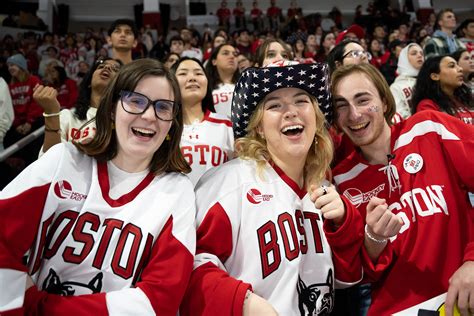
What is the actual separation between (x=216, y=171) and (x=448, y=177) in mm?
980

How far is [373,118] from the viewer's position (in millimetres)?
2051

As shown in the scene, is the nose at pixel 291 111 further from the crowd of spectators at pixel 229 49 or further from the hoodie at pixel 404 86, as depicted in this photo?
the hoodie at pixel 404 86

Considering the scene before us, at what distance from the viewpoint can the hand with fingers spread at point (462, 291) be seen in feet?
5.35

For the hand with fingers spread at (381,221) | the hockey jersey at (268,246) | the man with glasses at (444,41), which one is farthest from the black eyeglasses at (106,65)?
the man with glasses at (444,41)

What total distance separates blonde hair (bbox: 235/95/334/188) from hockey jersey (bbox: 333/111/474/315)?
0.65 ft

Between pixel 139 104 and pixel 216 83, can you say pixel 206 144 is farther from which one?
pixel 216 83

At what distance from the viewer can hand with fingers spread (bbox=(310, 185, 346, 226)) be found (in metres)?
1.69

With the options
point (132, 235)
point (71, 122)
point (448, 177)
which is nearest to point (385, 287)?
point (448, 177)

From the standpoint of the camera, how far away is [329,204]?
5.59ft

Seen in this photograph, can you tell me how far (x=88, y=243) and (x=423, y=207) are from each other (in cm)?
132

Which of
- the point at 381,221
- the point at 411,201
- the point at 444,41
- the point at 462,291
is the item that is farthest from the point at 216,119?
the point at 444,41

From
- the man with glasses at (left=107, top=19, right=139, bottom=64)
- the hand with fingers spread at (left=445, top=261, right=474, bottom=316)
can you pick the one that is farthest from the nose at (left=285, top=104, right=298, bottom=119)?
the man with glasses at (left=107, top=19, right=139, bottom=64)

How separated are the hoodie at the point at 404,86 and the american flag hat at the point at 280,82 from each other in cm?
256

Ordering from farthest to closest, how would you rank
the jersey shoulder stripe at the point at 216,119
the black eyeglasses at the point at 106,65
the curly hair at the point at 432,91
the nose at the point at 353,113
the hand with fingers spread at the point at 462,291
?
the curly hair at the point at 432,91 < the black eyeglasses at the point at 106,65 < the jersey shoulder stripe at the point at 216,119 < the nose at the point at 353,113 < the hand with fingers spread at the point at 462,291
